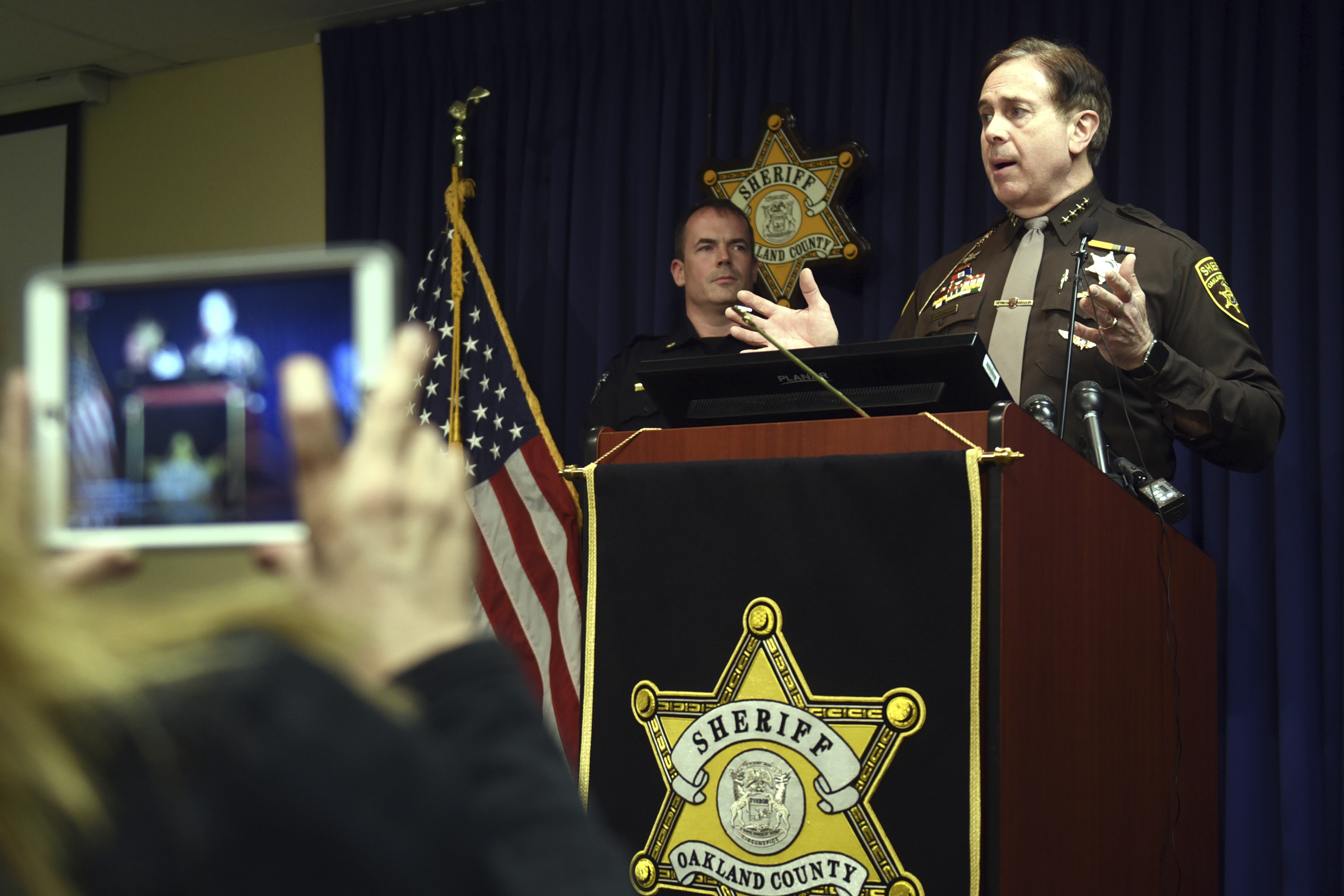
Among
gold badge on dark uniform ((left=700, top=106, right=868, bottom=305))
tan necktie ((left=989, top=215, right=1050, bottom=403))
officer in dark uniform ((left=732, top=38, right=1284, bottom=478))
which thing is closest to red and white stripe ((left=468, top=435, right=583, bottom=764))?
gold badge on dark uniform ((left=700, top=106, right=868, bottom=305))

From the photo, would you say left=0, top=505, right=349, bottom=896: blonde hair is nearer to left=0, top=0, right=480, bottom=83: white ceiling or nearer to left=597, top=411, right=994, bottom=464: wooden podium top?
left=597, top=411, right=994, bottom=464: wooden podium top

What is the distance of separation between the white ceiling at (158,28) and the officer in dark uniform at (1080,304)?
218 cm

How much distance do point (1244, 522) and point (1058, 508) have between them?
1613 mm

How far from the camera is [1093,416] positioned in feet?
5.79

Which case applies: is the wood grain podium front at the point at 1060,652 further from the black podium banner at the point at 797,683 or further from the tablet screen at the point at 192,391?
the tablet screen at the point at 192,391

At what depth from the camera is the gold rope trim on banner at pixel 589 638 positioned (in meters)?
1.50

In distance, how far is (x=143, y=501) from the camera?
0.50 m

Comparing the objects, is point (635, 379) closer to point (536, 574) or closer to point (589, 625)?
point (536, 574)

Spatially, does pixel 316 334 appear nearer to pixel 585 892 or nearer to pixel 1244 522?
pixel 585 892

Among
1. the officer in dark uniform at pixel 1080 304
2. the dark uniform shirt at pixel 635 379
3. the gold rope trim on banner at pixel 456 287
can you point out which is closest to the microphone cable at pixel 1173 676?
the officer in dark uniform at pixel 1080 304

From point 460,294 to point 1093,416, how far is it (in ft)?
7.57

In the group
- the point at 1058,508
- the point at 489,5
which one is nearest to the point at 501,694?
the point at 1058,508

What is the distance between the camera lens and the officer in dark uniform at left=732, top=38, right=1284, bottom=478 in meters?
1.89

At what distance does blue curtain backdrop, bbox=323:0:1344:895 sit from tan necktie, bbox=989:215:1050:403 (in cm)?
77
